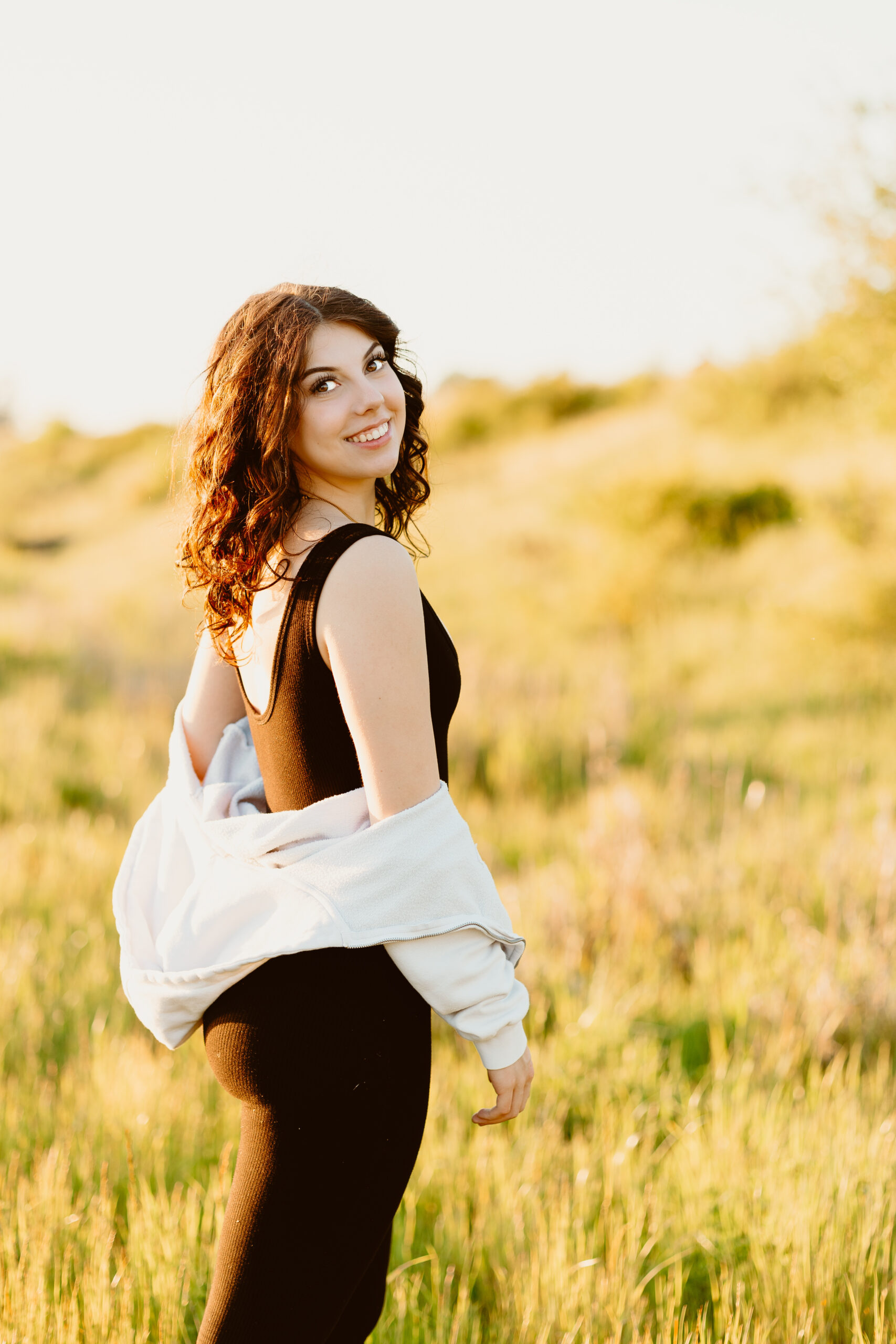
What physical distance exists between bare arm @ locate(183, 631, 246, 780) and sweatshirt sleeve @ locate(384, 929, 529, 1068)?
0.60 m

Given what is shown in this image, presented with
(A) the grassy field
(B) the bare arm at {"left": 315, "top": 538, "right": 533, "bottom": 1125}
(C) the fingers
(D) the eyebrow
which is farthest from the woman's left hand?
(D) the eyebrow

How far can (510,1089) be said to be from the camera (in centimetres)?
143

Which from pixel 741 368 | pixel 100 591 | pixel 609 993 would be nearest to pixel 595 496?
pixel 100 591

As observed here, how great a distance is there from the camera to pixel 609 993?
3357 millimetres

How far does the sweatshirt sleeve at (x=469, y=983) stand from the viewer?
1.37 m

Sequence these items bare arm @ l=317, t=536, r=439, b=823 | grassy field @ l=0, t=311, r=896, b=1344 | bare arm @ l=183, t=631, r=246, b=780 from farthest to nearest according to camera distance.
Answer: grassy field @ l=0, t=311, r=896, b=1344
bare arm @ l=183, t=631, r=246, b=780
bare arm @ l=317, t=536, r=439, b=823

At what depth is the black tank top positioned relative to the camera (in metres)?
1.38

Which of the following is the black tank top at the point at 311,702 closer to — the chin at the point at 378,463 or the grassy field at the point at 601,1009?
the chin at the point at 378,463

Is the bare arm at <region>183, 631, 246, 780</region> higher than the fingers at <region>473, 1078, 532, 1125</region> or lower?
higher

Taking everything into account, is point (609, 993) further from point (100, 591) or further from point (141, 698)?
point (100, 591)

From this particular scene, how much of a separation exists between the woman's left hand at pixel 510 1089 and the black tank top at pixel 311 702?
482 mm

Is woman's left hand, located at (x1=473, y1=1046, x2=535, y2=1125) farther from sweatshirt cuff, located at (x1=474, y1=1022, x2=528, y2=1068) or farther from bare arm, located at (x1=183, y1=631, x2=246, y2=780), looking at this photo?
bare arm, located at (x1=183, y1=631, x2=246, y2=780)

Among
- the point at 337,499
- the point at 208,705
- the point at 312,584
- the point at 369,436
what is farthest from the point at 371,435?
the point at 208,705

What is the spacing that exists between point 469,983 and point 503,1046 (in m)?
0.13
